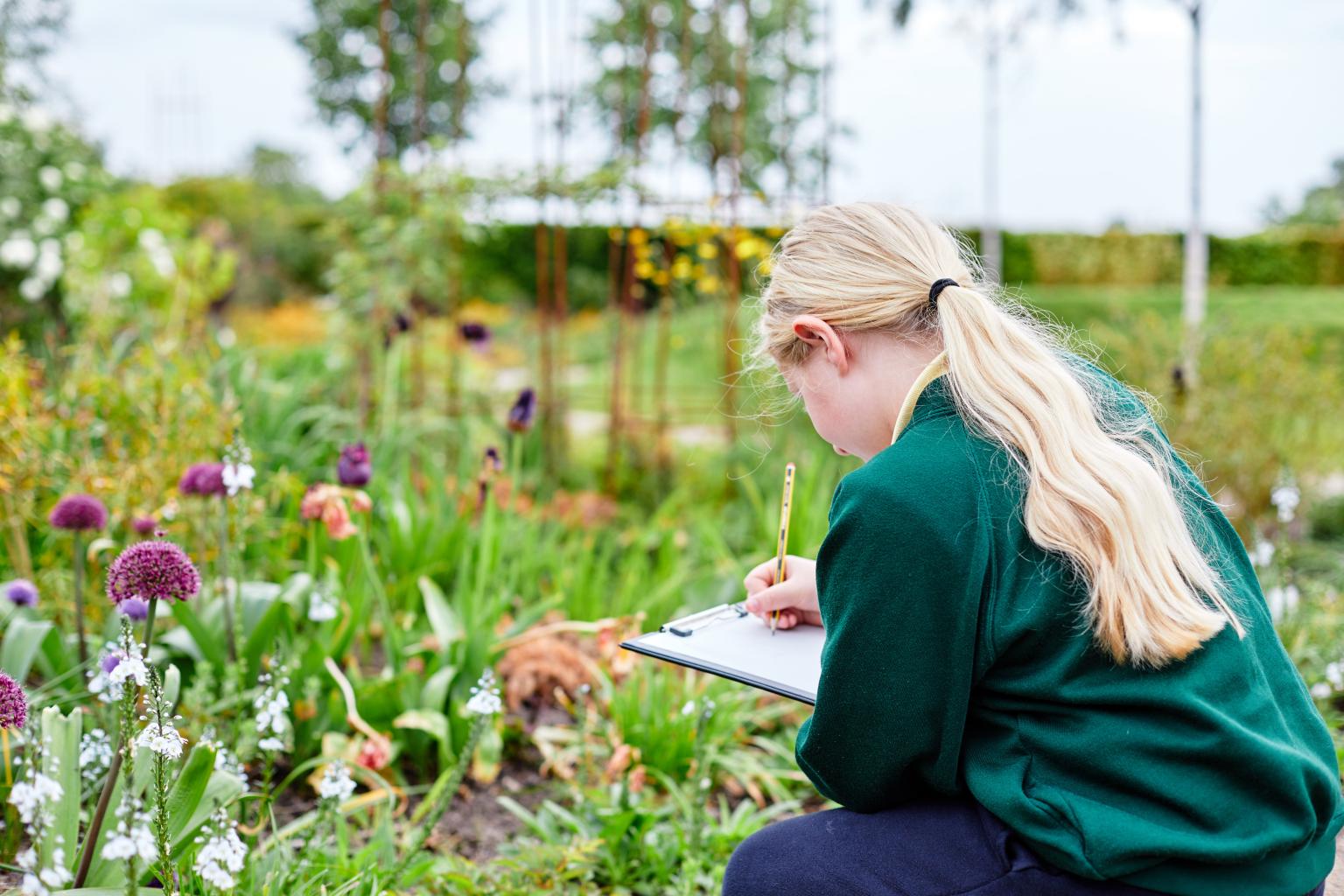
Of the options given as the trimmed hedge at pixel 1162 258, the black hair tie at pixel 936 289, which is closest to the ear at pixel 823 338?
the black hair tie at pixel 936 289

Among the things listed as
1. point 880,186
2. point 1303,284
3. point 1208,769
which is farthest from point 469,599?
point 1303,284

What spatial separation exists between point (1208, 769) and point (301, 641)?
206cm

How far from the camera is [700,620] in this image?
1656mm

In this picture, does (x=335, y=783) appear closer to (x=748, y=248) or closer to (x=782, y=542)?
(x=782, y=542)

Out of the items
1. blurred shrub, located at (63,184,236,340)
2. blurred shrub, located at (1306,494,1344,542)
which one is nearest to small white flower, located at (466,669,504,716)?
blurred shrub, located at (63,184,236,340)

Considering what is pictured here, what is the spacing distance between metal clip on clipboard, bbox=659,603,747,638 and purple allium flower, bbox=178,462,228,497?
1092 mm

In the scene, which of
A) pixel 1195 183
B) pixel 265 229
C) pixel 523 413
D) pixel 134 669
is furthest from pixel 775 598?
pixel 265 229

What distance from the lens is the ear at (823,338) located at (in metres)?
1.38

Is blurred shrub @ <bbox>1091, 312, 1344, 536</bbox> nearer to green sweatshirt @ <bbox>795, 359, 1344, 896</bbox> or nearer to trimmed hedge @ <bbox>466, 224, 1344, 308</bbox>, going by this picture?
green sweatshirt @ <bbox>795, 359, 1344, 896</bbox>

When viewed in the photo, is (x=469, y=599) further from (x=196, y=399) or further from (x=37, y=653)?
(x=196, y=399)

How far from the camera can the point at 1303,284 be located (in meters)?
18.6

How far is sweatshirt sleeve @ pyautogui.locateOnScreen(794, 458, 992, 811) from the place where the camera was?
1.19 m

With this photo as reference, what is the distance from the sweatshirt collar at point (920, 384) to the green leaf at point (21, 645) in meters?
1.88

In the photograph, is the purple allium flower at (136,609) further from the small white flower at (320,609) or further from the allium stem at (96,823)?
the allium stem at (96,823)
